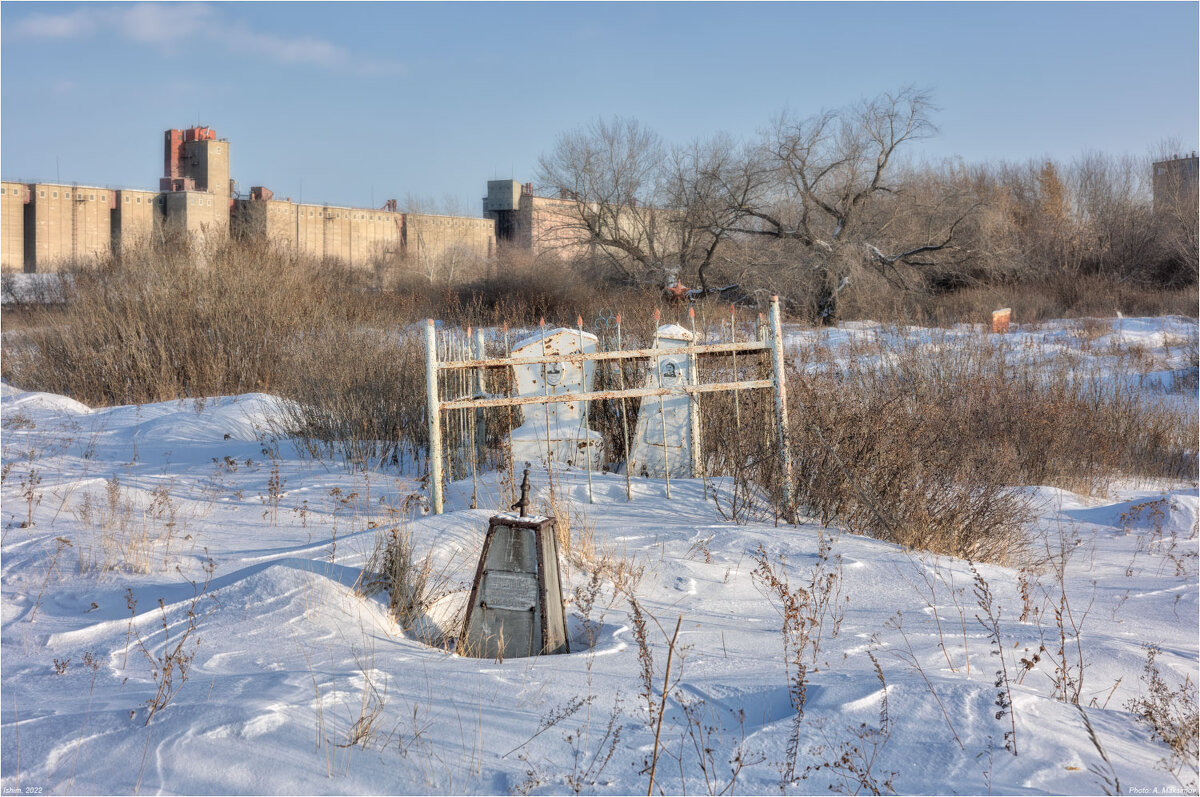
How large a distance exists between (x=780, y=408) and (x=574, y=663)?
3148 millimetres

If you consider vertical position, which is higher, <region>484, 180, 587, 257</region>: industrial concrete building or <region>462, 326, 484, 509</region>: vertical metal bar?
<region>484, 180, 587, 257</region>: industrial concrete building

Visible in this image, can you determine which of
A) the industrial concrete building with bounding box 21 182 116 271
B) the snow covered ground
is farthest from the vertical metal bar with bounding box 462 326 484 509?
the industrial concrete building with bounding box 21 182 116 271

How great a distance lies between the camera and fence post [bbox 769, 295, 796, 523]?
6020 mm

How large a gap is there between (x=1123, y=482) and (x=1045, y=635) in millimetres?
7022

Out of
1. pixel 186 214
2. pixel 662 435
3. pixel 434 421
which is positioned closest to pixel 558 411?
pixel 662 435

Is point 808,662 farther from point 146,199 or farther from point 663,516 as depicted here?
point 146,199

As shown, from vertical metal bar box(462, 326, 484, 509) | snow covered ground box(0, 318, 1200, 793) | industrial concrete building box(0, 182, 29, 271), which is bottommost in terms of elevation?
snow covered ground box(0, 318, 1200, 793)

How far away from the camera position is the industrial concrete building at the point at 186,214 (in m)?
52.6

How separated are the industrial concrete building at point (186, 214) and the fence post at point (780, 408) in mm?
43276

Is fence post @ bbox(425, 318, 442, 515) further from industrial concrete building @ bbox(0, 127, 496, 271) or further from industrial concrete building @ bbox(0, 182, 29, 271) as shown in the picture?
industrial concrete building @ bbox(0, 182, 29, 271)

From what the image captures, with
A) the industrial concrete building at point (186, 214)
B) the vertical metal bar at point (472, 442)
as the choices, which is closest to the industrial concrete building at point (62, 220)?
the industrial concrete building at point (186, 214)

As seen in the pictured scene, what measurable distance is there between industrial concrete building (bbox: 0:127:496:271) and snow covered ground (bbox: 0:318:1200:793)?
43.9 meters

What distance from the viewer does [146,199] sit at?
55625mm

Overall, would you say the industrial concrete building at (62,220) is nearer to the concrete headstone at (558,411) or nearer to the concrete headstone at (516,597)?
the concrete headstone at (558,411)
